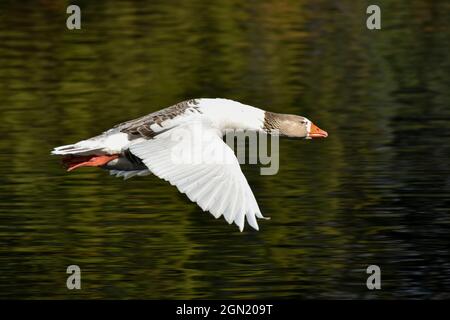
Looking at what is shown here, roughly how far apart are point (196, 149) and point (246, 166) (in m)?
4.85

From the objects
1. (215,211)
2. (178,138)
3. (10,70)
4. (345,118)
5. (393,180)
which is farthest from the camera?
(10,70)

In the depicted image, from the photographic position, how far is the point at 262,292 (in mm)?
10656

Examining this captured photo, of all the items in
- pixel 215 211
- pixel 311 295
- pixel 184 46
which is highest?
pixel 184 46

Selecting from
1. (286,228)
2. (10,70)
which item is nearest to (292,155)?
(286,228)

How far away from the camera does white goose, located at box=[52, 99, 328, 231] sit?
9.30 metres

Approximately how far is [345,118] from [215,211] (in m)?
8.59

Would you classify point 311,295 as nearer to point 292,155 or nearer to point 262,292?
point 262,292

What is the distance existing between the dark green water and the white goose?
106 cm
